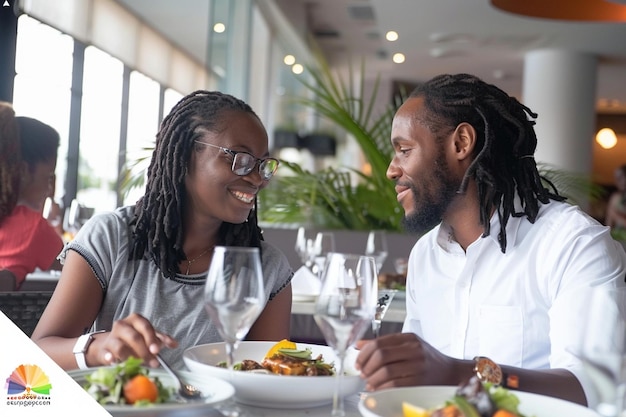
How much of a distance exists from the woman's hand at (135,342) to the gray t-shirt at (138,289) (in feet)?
1.22

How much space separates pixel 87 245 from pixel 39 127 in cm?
148

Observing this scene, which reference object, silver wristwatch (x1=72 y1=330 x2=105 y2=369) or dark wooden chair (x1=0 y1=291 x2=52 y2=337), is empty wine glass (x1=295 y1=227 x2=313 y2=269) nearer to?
dark wooden chair (x1=0 y1=291 x2=52 y2=337)

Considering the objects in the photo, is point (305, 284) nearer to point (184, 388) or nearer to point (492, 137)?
point (492, 137)

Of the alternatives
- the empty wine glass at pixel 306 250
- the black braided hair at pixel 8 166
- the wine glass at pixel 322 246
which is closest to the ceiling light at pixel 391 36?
the empty wine glass at pixel 306 250

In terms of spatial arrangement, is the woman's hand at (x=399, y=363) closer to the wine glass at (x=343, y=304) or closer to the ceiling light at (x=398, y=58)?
the wine glass at (x=343, y=304)

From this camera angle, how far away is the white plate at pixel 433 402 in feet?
2.99

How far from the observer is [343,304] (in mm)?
963

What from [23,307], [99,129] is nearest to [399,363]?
[23,307]

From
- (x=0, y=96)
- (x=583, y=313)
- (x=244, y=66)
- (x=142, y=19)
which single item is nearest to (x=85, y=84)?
(x=142, y=19)

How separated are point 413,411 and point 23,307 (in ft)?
3.07

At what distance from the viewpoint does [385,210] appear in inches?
153

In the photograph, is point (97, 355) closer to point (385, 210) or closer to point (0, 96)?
point (0, 96)

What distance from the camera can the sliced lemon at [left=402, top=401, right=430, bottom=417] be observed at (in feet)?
2.85

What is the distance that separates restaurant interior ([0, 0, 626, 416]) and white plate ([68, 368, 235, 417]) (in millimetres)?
1222
